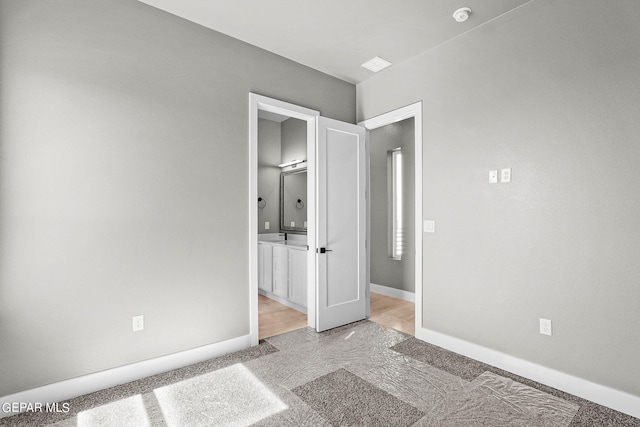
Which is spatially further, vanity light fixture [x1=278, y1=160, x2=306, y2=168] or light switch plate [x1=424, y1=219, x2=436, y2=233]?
vanity light fixture [x1=278, y1=160, x2=306, y2=168]

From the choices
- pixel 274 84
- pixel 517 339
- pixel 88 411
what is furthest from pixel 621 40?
pixel 88 411

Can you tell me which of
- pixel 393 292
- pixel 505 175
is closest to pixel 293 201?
pixel 393 292

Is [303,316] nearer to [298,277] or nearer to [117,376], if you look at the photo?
[298,277]

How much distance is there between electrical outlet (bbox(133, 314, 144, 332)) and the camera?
7.88 ft

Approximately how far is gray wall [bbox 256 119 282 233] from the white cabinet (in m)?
0.72

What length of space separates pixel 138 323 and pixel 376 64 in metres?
3.24

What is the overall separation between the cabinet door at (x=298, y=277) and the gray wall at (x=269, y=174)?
1.38 m

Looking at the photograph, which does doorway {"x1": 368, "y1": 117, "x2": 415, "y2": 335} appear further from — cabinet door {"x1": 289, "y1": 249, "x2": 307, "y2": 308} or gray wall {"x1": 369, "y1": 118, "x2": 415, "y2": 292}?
cabinet door {"x1": 289, "y1": 249, "x2": 307, "y2": 308}

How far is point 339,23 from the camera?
105 inches

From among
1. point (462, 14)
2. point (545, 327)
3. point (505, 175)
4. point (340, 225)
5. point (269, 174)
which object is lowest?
point (545, 327)

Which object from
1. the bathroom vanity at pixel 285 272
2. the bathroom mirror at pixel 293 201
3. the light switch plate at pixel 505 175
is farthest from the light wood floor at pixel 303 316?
the light switch plate at pixel 505 175

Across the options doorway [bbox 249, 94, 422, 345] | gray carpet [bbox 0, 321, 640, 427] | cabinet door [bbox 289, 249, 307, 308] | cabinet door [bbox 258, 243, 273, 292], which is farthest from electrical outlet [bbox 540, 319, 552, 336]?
cabinet door [bbox 258, 243, 273, 292]

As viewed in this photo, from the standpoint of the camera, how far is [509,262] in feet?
8.38

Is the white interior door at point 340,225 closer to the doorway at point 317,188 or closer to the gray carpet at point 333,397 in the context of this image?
the doorway at point 317,188
